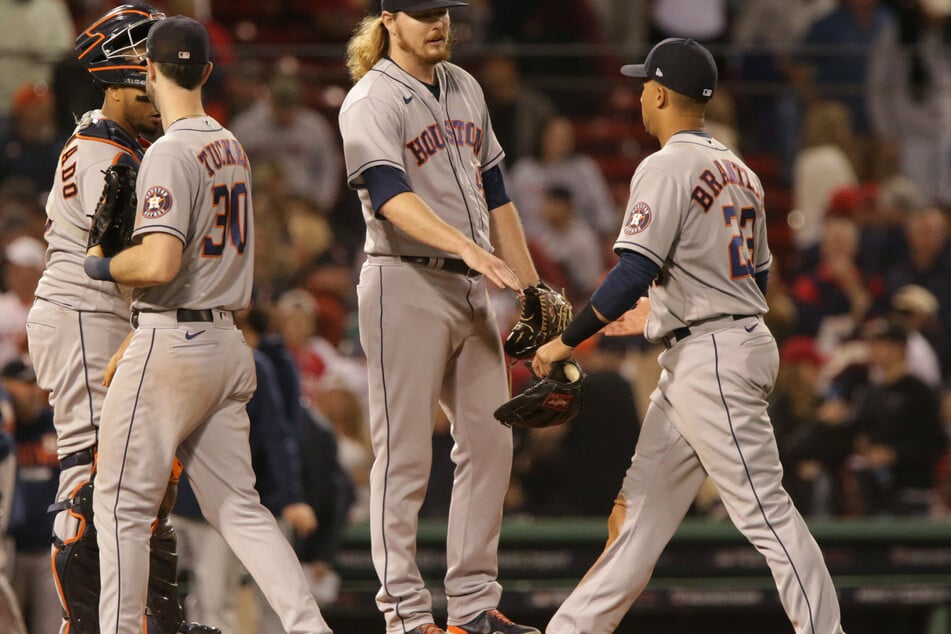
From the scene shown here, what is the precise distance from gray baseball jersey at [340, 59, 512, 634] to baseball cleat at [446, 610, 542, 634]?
0.09 feet

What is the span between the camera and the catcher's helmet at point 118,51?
5105 mm

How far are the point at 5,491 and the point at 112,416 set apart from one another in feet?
5.92

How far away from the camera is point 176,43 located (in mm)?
4742

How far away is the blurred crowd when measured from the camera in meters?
8.68

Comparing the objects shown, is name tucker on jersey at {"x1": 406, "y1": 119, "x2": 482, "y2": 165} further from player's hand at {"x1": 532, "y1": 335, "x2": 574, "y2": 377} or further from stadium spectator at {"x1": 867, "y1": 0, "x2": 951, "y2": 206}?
stadium spectator at {"x1": 867, "y1": 0, "x2": 951, "y2": 206}

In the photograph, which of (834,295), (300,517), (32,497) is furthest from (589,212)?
(32,497)

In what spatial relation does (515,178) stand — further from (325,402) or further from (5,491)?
(5,491)

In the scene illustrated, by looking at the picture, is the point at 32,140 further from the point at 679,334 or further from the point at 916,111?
the point at 916,111

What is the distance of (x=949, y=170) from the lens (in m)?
12.2

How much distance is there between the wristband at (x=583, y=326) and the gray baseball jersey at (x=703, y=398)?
0.82 feet

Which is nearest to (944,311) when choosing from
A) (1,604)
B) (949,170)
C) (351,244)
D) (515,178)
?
(949,170)

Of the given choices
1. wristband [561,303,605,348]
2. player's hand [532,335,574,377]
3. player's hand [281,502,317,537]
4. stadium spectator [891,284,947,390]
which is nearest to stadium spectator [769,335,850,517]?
stadium spectator [891,284,947,390]

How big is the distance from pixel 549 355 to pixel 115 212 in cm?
149

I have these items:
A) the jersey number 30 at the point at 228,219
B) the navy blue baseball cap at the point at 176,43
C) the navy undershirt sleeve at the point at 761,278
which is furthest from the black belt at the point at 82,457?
the navy undershirt sleeve at the point at 761,278
